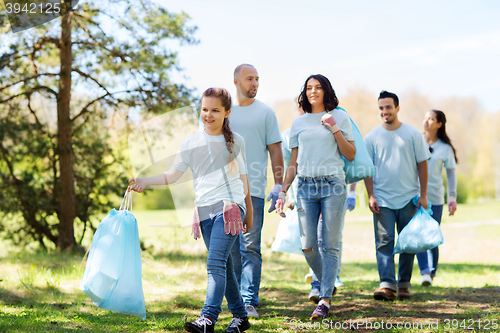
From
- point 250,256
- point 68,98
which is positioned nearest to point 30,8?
point 68,98

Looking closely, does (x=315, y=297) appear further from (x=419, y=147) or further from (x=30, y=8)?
(x=30, y=8)

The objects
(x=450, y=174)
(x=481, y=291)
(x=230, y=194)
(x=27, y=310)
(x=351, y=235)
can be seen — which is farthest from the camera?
(x=351, y=235)

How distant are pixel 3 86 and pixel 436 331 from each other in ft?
23.9

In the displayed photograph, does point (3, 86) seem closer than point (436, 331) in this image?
No

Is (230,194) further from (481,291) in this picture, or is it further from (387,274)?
(481,291)

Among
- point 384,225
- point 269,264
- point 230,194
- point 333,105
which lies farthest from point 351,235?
point 230,194

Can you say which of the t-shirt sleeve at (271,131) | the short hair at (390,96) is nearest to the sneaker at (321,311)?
the t-shirt sleeve at (271,131)

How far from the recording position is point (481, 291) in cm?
487

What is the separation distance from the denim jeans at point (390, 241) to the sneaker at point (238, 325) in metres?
1.84

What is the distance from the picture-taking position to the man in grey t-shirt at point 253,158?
3.87 meters

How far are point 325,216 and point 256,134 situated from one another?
3.00 ft

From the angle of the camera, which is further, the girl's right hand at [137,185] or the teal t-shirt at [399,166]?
the teal t-shirt at [399,166]

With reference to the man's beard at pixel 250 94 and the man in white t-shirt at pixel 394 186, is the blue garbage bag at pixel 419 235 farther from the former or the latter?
the man's beard at pixel 250 94

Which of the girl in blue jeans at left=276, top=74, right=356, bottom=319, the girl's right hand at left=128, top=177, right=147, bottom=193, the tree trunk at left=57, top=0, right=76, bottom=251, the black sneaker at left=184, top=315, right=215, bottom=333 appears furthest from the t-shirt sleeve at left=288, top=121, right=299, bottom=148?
the tree trunk at left=57, top=0, right=76, bottom=251
